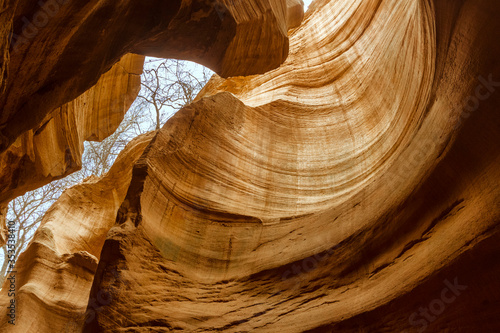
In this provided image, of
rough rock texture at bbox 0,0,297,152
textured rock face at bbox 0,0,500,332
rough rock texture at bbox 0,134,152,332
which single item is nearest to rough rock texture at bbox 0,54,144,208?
rough rock texture at bbox 0,134,152,332

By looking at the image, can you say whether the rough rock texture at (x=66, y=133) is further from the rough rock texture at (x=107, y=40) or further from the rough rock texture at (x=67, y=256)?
the rough rock texture at (x=107, y=40)

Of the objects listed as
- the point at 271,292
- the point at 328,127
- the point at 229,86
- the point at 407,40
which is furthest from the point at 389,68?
the point at 229,86

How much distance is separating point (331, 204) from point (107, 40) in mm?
3340

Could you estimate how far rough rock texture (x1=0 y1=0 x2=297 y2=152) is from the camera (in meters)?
4.02

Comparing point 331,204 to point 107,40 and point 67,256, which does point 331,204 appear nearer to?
point 107,40

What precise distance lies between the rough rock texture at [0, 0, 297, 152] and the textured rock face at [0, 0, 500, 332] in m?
1.15

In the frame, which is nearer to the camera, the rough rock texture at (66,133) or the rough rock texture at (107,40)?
the rough rock texture at (107,40)

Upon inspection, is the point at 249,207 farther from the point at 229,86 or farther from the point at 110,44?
the point at 229,86

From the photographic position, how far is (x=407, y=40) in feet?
19.6

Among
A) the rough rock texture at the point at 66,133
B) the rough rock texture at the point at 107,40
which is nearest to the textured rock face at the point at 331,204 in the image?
the rough rock texture at the point at 107,40

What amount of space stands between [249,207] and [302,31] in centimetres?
579

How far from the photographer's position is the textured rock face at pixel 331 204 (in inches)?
140

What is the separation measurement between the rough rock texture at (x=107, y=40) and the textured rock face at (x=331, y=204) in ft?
3.76

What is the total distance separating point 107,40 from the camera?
15.4 ft
